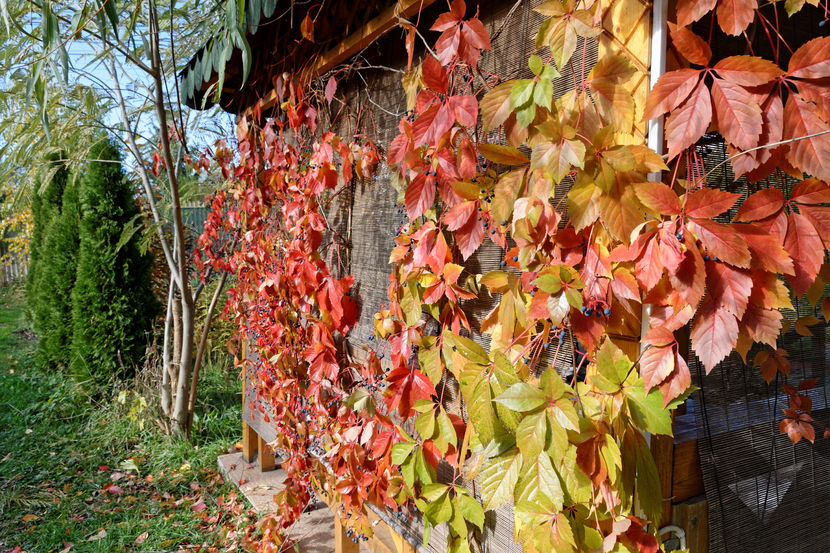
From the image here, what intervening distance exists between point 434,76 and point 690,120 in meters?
0.58

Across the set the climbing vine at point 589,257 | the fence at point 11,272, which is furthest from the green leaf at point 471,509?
the fence at point 11,272

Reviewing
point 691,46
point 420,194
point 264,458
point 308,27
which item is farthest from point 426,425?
point 264,458

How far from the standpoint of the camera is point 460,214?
1152 millimetres

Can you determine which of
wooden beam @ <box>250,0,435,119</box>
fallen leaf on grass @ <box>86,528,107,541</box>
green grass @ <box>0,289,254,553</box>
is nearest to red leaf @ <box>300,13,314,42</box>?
wooden beam @ <box>250,0,435,119</box>

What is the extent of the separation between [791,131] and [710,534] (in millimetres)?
756

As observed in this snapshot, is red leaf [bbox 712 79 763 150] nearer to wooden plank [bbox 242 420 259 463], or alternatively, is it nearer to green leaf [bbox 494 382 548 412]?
green leaf [bbox 494 382 548 412]

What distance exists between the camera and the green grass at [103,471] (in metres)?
2.96

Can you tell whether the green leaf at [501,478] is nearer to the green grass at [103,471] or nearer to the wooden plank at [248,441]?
the green grass at [103,471]

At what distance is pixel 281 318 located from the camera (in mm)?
2408

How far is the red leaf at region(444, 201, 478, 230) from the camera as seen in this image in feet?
3.76

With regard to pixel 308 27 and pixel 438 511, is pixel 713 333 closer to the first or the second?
pixel 438 511

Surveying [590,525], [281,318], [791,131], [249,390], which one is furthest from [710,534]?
[249,390]

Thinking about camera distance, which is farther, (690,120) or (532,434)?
(532,434)

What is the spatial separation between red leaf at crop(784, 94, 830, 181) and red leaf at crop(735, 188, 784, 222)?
5 centimetres
